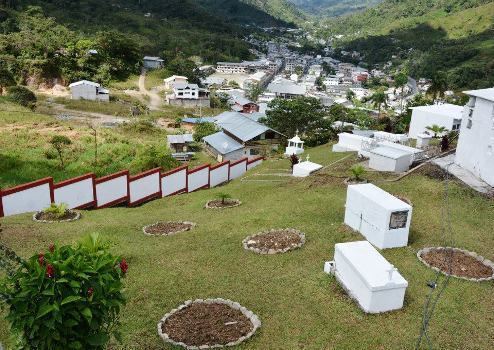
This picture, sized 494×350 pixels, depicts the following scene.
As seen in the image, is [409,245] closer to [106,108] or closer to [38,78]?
[106,108]

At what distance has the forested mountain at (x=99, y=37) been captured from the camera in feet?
215

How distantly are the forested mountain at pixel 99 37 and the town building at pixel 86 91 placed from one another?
5559 millimetres

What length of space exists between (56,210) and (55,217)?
0.26 metres

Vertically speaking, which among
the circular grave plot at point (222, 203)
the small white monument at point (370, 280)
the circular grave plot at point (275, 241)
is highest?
the small white monument at point (370, 280)

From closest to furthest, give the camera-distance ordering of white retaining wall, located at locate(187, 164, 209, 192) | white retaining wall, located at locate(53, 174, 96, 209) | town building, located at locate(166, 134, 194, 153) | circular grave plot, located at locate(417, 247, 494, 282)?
circular grave plot, located at locate(417, 247, 494, 282) → white retaining wall, located at locate(53, 174, 96, 209) → white retaining wall, located at locate(187, 164, 209, 192) → town building, located at locate(166, 134, 194, 153)

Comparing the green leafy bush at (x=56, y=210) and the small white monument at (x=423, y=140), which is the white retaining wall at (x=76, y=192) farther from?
the small white monument at (x=423, y=140)

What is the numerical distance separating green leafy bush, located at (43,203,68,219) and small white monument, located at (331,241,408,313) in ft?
33.5

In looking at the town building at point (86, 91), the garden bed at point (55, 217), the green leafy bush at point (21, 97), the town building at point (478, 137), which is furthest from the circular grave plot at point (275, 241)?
the town building at point (86, 91)

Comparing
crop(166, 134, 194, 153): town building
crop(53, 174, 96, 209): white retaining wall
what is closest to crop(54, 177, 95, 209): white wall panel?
crop(53, 174, 96, 209): white retaining wall

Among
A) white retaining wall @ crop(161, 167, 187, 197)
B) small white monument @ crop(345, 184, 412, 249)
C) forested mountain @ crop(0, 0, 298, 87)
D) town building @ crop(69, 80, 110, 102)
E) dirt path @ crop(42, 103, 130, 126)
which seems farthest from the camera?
forested mountain @ crop(0, 0, 298, 87)

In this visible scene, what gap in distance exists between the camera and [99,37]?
74312mm

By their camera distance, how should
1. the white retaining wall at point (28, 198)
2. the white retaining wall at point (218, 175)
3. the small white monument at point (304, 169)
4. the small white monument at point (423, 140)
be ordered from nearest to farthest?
the white retaining wall at point (28, 198)
the small white monument at point (304, 169)
the white retaining wall at point (218, 175)
the small white monument at point (423, 140)

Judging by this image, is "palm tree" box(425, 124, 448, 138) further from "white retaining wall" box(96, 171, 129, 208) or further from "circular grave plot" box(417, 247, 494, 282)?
"white retaining wall" box(96, 171, 129, 208)

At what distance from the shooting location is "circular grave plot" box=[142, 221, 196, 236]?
49.6 ft
